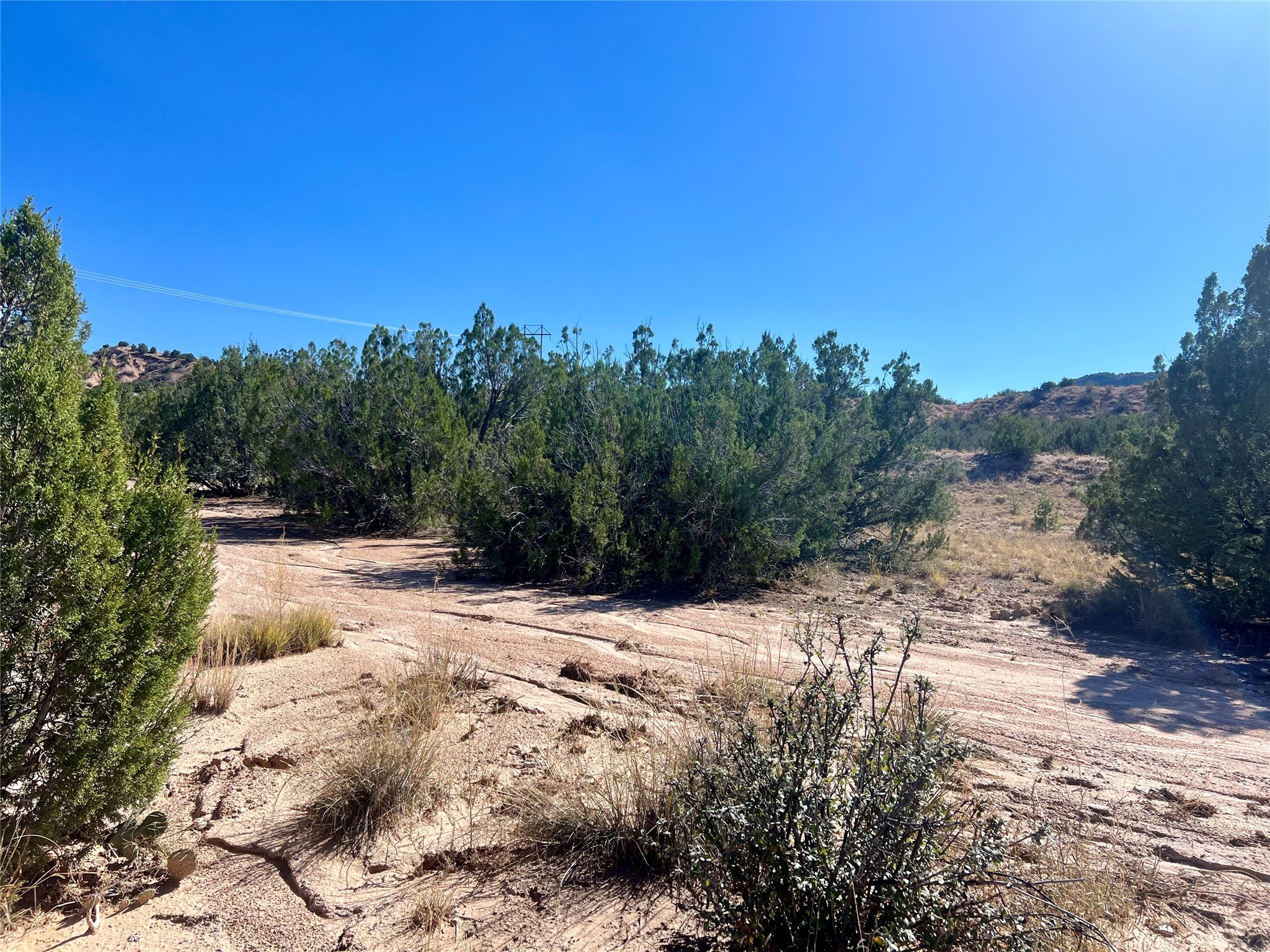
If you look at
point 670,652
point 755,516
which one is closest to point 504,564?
point 755,516

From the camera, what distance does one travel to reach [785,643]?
7.62 m

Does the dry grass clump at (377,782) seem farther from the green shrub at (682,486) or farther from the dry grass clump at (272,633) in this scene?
the green shrub at (682,486)

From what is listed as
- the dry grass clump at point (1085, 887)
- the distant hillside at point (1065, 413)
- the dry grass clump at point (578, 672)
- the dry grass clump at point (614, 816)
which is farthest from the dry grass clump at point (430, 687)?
the distant hillside at point (1065, 413)

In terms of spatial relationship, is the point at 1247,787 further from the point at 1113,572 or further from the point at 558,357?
the point at 558,357

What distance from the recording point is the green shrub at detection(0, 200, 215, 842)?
2.52 metres

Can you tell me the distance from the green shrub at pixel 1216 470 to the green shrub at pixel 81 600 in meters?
10.3

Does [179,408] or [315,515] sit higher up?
[179,408]

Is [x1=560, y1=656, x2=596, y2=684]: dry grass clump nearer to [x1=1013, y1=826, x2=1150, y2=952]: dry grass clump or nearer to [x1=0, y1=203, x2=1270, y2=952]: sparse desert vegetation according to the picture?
[x1=0, y1=203, x2=1270, y2=952]: sparse desert vegetation

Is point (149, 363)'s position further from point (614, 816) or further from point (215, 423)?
point (614, 816)

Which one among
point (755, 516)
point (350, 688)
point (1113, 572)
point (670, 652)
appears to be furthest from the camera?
point (755, 516)

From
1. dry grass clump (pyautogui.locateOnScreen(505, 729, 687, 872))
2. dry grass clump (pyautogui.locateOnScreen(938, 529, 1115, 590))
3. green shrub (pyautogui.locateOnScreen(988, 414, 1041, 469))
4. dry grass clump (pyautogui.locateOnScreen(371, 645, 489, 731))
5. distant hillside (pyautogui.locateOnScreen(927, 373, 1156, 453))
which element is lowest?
dry grass clump (pyautogui.locateOnScreen(505, 729, 687, 872))

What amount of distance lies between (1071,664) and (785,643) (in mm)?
2934

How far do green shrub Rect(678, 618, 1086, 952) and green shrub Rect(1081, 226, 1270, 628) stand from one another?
814cm

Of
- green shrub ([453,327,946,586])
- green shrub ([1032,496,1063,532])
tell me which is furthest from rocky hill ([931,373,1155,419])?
green shrub ([453,327,946,586])
